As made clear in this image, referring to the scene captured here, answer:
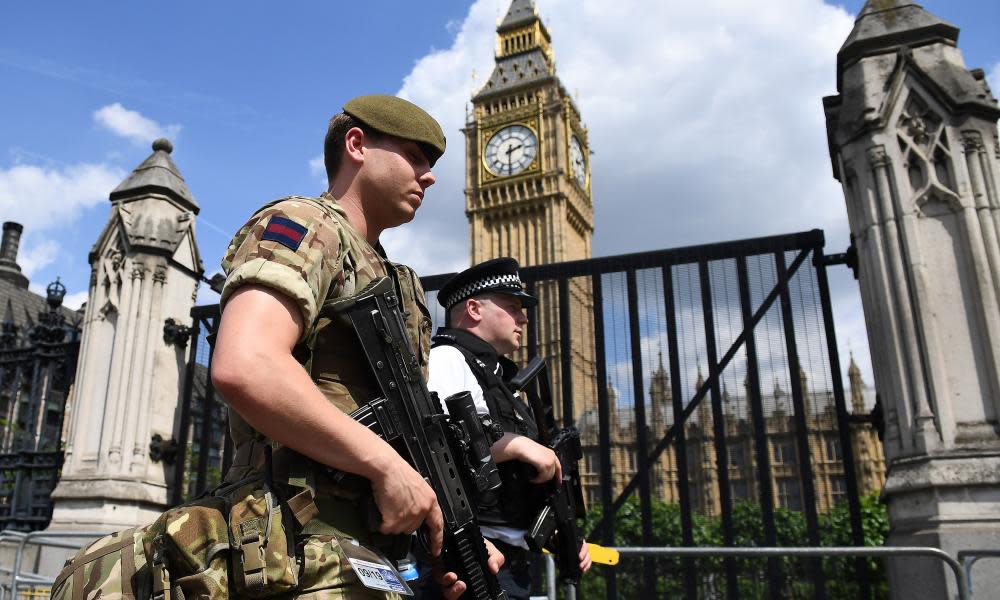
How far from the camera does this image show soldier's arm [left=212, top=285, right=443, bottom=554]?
1.37 meters

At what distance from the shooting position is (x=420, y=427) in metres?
1.69

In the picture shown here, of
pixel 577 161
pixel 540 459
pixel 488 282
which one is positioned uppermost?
pixel 577 161

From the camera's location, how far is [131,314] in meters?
7.99

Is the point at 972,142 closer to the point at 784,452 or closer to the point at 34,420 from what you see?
the point at 784,452

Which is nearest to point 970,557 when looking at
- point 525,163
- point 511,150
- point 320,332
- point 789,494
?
point 789,494

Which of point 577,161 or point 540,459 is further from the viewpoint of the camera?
point 577,161

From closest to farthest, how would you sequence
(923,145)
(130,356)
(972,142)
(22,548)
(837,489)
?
(972,142) → (923,145) → (22,548) → (837,489) → (130,356)

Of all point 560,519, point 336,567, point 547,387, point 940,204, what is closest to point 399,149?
point 336,567

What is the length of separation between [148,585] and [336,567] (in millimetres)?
375

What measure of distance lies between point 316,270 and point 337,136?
572mm

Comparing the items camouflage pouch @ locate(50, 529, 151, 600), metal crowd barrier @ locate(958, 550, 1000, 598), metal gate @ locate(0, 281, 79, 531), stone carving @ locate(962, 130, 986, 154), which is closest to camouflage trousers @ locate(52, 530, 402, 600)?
camouflage pouch @ locate(50, 529, 151, 600)

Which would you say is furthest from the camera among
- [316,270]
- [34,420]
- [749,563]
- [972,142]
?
[34,420]

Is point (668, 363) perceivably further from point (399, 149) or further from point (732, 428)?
point (399, 149)

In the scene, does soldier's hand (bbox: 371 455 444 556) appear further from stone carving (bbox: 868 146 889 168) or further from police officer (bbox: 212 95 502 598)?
stone carving (bbox: 868 146 889 168)
